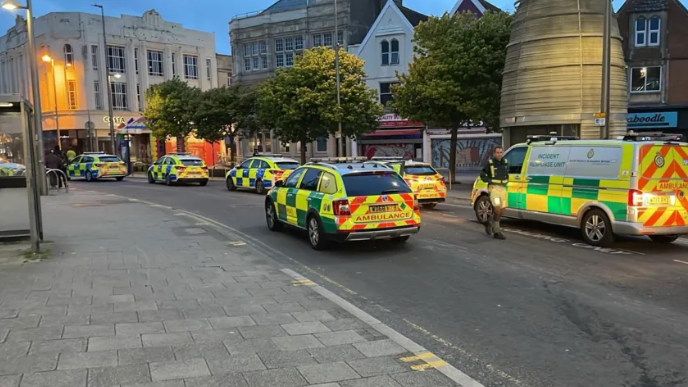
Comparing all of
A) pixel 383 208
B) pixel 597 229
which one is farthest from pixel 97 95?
pixel 597 229

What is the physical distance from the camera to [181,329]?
5.21m

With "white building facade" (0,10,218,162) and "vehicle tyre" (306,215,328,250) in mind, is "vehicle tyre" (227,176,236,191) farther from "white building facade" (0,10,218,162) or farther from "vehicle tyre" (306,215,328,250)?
"white building facade" (0,10,218,162)

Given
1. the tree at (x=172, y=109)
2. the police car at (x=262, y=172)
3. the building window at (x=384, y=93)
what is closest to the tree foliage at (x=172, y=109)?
the tree at (x=172, y=109)

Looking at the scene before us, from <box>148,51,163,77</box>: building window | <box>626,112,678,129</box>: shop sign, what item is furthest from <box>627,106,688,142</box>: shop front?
<box>148,51,163,77</box>: building window

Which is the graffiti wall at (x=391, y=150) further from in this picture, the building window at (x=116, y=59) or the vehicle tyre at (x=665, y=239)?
the building window at (x=116, y=59)

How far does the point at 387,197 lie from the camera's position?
9.24 metres

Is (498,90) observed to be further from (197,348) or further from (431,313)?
(197,348)

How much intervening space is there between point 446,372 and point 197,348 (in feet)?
6.86

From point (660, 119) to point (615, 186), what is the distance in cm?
2415

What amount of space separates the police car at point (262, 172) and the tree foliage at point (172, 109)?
15.2m

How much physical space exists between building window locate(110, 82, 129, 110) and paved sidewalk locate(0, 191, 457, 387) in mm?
51082

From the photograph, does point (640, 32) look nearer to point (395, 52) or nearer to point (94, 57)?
point (395, 52)

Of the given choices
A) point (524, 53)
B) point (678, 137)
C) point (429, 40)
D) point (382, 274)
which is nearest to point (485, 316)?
point (382, 274)

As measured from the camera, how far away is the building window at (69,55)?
52906mm
